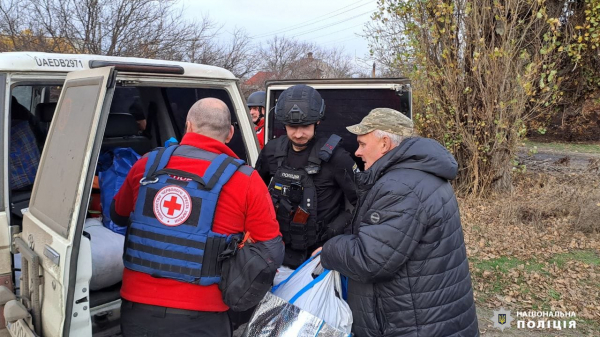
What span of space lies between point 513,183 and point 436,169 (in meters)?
8.28

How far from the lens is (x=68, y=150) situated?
211 centimetres

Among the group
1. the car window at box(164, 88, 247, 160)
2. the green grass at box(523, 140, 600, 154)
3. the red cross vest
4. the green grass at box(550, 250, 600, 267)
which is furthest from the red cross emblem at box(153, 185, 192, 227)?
the green grass at box(523, 140, 600, 154)

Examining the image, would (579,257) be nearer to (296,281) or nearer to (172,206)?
(296,281)

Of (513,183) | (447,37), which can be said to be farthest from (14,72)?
(513,183)

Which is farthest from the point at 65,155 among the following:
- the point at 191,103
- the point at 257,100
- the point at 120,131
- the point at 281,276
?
the point at 257,100

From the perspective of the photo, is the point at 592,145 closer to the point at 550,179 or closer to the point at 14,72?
the point at 550,179

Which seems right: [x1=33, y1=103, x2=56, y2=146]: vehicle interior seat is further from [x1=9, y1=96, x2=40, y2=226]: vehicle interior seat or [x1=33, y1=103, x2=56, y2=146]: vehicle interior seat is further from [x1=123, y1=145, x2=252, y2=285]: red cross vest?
[x1=123, y1=145, x2=252, y2=285]: red cross vest

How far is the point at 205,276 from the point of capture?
82.0 inches

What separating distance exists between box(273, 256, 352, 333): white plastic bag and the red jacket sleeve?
361 mm

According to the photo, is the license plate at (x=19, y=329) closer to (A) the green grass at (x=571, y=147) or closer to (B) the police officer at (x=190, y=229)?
(B) the police officer at (x=190, y=229)

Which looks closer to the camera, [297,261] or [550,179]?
[297,261]

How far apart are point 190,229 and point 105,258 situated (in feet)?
3.50

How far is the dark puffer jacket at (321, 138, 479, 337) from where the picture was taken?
2074 millimetres

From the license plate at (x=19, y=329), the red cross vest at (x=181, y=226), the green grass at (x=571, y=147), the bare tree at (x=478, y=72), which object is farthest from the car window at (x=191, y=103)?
the green grass at (x=571, y=147)
